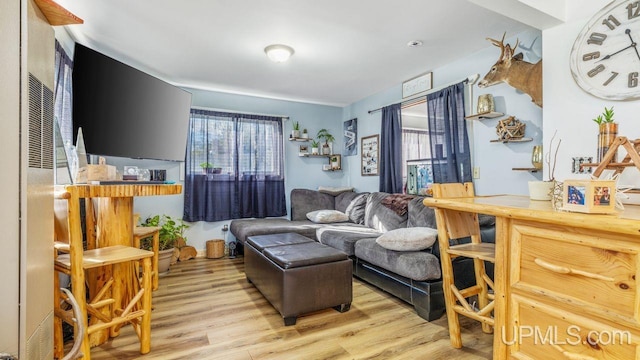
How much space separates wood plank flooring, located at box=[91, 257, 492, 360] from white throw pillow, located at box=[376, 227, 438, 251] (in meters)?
0.51

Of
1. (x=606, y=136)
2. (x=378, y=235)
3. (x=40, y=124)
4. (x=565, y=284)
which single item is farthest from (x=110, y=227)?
(x=606, y=136)

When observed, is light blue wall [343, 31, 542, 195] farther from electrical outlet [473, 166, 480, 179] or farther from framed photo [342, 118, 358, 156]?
framed photo [342, 118, 358, 156]

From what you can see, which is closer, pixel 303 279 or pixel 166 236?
pixel 303 279

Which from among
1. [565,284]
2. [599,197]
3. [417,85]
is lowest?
[565,284]

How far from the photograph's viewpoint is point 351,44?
2.68m

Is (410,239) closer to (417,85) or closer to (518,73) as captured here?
(518,73)

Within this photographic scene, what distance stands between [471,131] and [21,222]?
322 cm

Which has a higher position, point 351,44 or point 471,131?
point 351,44

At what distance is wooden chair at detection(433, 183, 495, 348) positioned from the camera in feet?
5.64

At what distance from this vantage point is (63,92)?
2453mm

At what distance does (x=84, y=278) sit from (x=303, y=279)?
51.5 inches

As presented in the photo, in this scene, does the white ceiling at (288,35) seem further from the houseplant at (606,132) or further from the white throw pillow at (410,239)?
the white throw pillow at (410,239)

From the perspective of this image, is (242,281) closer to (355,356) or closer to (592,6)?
(355,356)

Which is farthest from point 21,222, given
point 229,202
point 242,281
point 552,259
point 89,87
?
point 229,202
